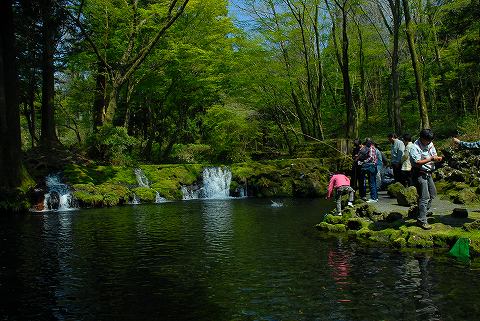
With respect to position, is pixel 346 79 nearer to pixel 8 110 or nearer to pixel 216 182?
pixel 216 182

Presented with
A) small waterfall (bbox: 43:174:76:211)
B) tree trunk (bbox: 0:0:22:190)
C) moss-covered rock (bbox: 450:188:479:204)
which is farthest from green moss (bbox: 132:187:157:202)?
moss-covered rock (bbox: 450:188:479:204)

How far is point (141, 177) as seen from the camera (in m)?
26.5

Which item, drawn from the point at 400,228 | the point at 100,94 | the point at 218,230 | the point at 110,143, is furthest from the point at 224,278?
the point at 100,94

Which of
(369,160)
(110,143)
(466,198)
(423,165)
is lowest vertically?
(466,198)

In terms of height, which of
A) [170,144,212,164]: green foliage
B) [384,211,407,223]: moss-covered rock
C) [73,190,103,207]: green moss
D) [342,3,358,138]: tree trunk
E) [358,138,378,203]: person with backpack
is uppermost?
[342,3,358,138]: tree trunk

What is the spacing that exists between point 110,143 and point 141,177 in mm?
2786

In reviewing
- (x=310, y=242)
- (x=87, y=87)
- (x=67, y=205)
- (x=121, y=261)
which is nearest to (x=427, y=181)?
(x=310, y=242)

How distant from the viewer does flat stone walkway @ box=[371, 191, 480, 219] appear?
11.5m

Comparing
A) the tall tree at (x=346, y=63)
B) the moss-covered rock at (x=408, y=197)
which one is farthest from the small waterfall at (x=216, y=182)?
the moss-covered rock at (x=408, y=197)

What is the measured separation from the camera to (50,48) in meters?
27.1

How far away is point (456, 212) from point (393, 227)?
1.50 metres

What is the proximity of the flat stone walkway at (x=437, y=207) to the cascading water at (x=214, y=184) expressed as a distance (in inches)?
576

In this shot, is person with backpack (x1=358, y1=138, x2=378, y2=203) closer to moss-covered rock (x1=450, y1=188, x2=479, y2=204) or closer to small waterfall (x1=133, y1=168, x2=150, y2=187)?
moss-covered rock (x1=450, y1=188, x2=479, y2=204)

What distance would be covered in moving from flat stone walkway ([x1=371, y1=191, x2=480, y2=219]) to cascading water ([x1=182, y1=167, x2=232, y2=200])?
14.6 metres
